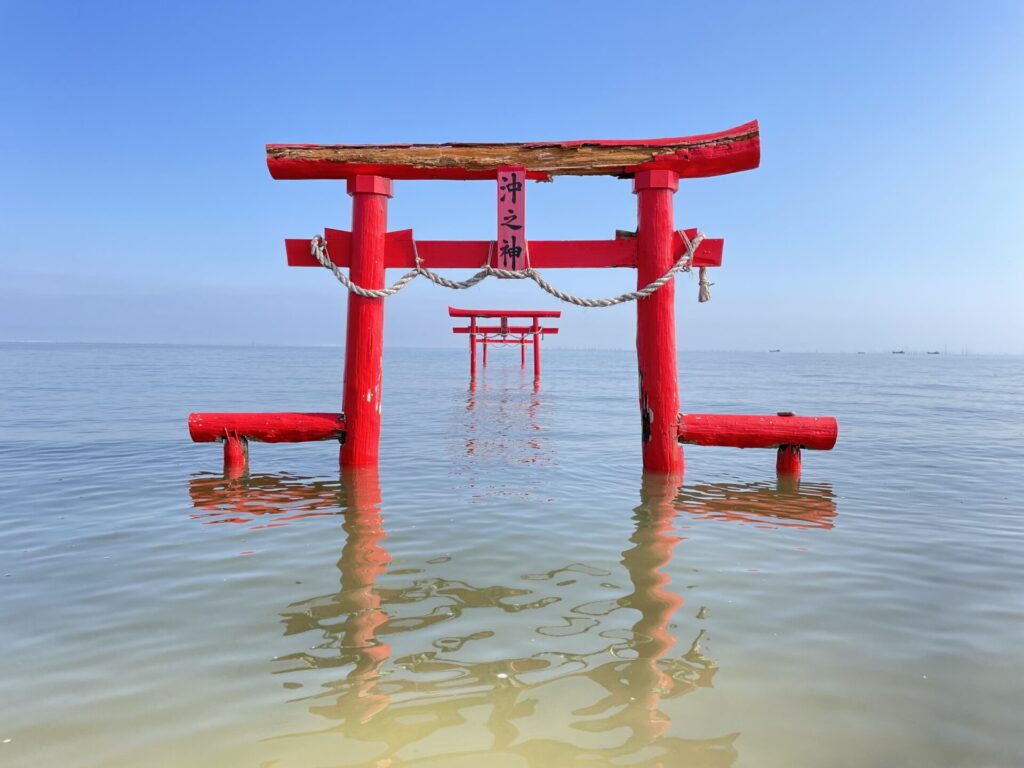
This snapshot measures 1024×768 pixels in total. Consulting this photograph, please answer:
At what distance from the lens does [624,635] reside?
2797 mm

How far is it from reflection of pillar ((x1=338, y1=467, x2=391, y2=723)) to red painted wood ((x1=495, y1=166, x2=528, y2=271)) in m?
2.52

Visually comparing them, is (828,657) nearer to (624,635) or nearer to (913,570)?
(624,635)

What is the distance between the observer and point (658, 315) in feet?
19.6

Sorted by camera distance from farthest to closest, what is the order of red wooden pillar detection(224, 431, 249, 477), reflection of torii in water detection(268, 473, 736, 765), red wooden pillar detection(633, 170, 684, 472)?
red wooden pillar detection(224, 431, 249, 477)
red wooden pillar detection(633, 170, 684, 472)
reflection of torii in water detection(268, 473, 736, 765)

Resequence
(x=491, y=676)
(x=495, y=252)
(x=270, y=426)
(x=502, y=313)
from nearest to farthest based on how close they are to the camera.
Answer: (x=491, y=676) < (x=495, y=252) < (x=270, y=426) < (x=502, y=313)

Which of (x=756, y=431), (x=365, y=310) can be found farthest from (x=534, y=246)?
(x=756, y=431)

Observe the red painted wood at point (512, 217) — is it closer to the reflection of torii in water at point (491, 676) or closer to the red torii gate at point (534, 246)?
the red torii gate at point (534, 246)

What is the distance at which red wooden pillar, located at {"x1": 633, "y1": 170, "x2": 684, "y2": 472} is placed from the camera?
5.95m

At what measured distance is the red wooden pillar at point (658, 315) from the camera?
5.95 meters

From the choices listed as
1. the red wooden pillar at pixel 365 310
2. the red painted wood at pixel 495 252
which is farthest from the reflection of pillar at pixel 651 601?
the red wooden pillar at pixel 365 310

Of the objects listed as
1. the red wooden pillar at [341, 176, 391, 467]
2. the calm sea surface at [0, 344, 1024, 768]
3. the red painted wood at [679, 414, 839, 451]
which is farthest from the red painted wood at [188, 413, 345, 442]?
the red painted wood at [679, 414, 839, 451]

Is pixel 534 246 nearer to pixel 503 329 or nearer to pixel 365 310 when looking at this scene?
pixel 365 310

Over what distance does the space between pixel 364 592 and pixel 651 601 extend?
1497mm

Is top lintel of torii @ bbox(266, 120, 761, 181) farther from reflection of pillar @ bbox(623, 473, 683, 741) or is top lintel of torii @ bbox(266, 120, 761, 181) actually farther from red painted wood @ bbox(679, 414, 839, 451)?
reflection of pillar @ bbox(623, 473, 683, 741)
